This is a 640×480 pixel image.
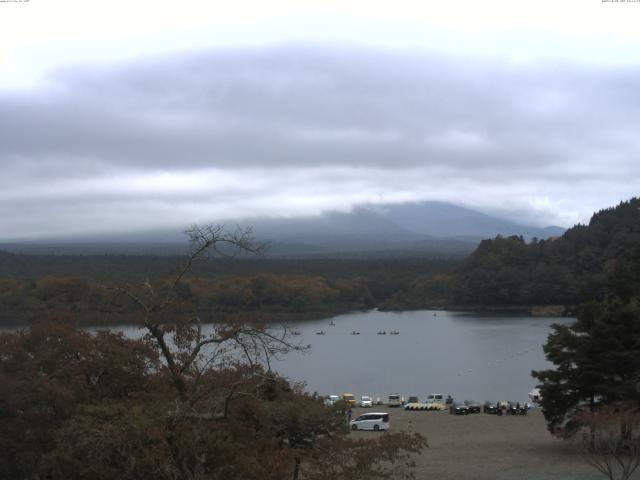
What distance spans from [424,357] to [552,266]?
26678 mm

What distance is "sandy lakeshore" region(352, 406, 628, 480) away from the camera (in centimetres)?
1309

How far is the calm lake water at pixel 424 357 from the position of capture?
30.2 meters

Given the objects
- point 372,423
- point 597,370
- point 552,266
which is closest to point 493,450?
point 597,370

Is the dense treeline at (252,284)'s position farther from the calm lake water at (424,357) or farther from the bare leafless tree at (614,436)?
the bare leafless tree at (614,436)

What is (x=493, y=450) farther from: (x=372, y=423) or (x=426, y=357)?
(x=426, y=357)

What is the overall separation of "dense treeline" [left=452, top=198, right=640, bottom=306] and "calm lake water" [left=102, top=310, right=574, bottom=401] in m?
4.18

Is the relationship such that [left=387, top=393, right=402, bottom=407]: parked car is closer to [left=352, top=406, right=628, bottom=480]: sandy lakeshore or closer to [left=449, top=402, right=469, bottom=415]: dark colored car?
[left=449, top=402, right=469, bottom=415]: dark colored car

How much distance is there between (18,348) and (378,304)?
61.3 m

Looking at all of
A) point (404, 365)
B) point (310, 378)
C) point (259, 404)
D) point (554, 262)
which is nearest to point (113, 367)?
point (259, 404)

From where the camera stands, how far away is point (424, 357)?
3962 centimetres

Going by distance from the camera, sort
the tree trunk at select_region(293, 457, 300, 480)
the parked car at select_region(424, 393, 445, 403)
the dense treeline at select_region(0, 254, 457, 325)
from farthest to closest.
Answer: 1. the dense treeline at select_region(0, 254, 457, 325)
2. the parked car at select_region(424, 393, 445, 403)
3. the tree trunk at select_region(293, 457, 300, 480)

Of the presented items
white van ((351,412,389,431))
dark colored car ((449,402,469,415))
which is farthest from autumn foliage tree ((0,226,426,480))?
dark colored car ((449,402,469,415))

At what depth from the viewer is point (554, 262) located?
63969 mm

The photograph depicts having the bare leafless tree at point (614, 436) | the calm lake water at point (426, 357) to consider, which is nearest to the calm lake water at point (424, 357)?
the calm lake water at point (426, 357)
